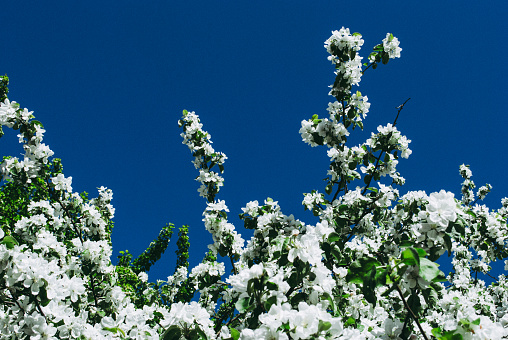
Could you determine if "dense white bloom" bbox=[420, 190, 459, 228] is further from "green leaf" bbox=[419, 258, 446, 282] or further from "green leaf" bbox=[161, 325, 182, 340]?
"green leaf" bbox=[161, 325, 182, 340]

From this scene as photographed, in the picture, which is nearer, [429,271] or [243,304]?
[429,271]

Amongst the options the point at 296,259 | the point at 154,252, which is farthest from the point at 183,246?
the point at 296,259

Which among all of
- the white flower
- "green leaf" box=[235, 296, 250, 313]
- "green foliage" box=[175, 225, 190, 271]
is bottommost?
"green leaf" box=[235, 296, 250, 313]

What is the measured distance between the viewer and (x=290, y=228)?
150 inches

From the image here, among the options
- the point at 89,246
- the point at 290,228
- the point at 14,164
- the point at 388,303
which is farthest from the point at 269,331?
the point at 14,164

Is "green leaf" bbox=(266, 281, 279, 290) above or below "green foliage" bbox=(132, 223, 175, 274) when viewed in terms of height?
below

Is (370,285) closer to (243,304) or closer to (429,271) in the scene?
(429,271)

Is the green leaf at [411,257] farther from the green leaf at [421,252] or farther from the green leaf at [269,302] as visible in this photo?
the green leaf at [269,302]

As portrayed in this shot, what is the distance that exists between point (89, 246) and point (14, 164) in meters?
1.66

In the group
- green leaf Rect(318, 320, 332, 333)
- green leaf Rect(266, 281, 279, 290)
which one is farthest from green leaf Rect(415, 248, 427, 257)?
green leaf Rect(266, 281, 279, 290)

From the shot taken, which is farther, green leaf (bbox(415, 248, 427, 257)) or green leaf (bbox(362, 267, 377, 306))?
green leaf (bbox(362, 267, 377, 306))

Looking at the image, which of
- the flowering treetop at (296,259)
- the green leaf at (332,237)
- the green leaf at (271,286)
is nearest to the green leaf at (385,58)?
the flowering treetop at (296,259)

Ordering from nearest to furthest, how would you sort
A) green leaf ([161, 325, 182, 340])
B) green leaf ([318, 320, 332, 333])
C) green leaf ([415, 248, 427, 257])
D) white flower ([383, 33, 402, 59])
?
green leaf ([318, 320, 332, 333]) → green leaf ([415, 248, 427, 257]) → green leaf ([161, 325, 182, 340]) → white flower ([383, 33, 402, 59])

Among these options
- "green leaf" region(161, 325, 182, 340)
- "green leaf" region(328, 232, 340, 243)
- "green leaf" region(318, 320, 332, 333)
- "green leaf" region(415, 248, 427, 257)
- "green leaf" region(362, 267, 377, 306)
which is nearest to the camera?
"green leaf" region(318, 320, 332, 333)
